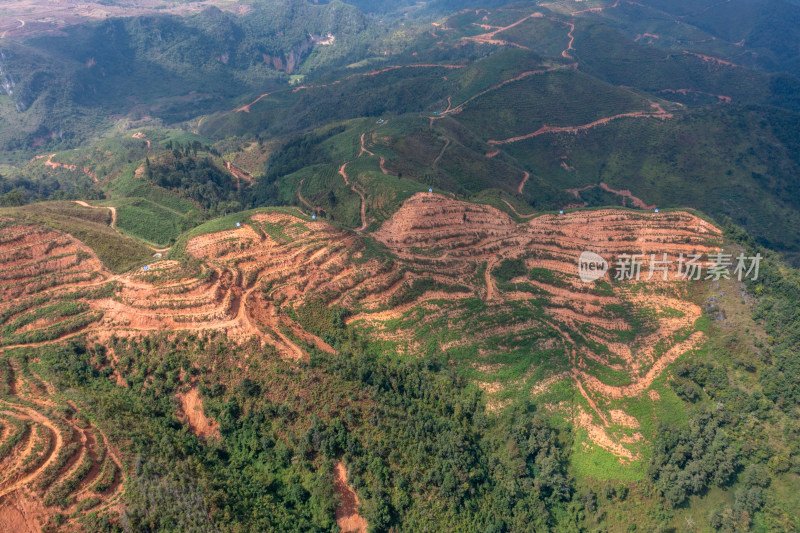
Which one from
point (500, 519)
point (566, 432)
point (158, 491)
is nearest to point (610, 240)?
point (566, 432)

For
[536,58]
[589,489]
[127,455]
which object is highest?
[536,58]

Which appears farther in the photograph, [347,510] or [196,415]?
[196,415]

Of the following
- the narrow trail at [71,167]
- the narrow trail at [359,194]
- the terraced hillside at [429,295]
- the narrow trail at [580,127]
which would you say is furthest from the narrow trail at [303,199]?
the narrow trail at [71,167]

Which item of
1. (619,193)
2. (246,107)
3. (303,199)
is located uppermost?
(246,107)


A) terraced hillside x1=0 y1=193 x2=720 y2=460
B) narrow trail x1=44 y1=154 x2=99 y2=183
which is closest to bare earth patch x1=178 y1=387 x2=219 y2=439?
terraced hillside x1=0 y1=193 x2=720 y2=460

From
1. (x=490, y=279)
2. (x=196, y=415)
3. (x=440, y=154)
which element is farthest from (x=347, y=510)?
(x=440, y=154)

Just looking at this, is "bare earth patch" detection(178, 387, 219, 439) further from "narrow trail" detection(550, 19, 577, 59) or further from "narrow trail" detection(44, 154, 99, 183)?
"narrow trail" detection(550, 19, 577, 59)

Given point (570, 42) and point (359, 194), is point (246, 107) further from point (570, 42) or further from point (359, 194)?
point (570, 42)

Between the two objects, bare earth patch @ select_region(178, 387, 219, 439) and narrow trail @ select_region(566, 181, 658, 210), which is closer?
bare earth patch @ select_region(178, 387, 219, 439)

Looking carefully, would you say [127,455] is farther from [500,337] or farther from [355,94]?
[355,94]
